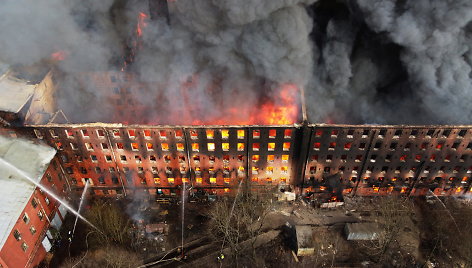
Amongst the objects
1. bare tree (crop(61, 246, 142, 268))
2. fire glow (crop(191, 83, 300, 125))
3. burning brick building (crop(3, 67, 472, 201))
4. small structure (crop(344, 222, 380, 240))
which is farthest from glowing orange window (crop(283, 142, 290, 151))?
bare tree (crop(61, 246, 142, 268))

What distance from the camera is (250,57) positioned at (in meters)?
51.1

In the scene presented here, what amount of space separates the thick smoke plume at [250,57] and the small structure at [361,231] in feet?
45.2

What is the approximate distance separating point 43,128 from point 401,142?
41030 mm

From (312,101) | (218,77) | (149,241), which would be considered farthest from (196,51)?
(149,241)

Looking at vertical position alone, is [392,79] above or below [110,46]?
below

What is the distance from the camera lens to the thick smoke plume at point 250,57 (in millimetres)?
47281

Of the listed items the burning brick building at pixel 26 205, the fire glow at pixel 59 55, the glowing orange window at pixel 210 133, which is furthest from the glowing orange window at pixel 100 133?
the fire glow at pixel 59 55

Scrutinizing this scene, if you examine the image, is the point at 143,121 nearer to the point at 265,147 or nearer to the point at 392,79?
the point at 265,147

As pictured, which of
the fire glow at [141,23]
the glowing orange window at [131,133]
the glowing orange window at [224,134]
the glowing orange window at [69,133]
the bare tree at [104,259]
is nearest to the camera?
the bare tree at [104,259]

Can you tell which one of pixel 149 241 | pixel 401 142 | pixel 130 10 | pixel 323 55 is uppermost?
pixel 130 10

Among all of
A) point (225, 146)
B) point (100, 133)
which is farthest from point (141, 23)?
point (225, 146)

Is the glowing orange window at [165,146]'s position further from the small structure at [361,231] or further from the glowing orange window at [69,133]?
the small structure at [361,231]

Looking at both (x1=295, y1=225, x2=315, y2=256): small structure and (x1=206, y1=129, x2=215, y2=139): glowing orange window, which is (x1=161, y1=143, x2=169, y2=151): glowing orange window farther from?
(x1=295, y1=225, x2=315, y2=256): small structure

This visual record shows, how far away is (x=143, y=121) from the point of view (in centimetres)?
5912
